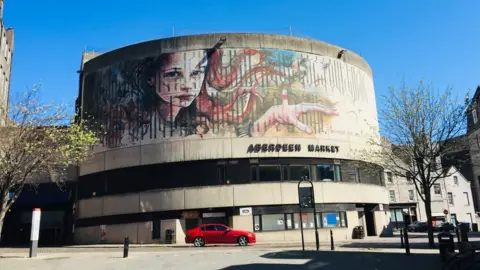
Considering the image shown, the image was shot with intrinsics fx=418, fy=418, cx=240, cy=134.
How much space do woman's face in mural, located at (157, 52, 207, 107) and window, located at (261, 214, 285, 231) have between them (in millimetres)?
11976

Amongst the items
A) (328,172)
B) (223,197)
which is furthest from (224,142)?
(328,172)

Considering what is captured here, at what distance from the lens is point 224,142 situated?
35656 millimetres

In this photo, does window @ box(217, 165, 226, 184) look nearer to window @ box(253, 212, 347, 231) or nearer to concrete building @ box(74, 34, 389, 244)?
concrete building @ box(74, 34, 389, 244)

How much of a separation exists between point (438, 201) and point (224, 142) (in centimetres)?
4397

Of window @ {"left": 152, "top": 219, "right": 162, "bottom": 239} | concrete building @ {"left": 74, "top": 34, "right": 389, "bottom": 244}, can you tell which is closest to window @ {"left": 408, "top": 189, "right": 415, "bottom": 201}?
concrete building @ {"left": 74, "top": 34, "right": 389, "bottom": 244}

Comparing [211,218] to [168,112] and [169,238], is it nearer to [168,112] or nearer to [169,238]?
[169,238]

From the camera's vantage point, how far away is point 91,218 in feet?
129

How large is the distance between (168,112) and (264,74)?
9.18 m

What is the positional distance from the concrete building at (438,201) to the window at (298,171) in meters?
31.3

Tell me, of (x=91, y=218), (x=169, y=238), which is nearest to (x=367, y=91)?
(x=169, y=238)

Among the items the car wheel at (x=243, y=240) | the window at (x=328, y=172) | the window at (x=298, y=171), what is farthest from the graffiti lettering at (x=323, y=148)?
the car wheel at (x=243, y=240)

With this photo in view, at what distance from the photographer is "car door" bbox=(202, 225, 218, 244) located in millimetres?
29516

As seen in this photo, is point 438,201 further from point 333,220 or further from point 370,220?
point 333,220

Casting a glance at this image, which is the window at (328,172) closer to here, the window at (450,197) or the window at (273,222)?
the window at (273,222)
